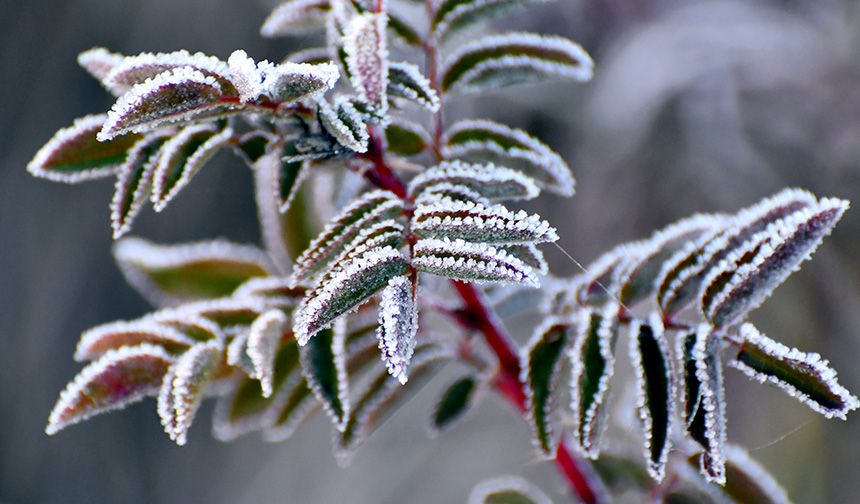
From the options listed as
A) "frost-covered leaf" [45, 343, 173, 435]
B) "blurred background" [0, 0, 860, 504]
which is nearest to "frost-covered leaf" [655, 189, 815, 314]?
"frost-covered leaf" [45, 343, 173, 435]

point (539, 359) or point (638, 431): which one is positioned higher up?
point (539, 359)

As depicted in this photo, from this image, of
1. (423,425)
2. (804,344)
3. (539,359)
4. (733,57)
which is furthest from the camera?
(423,425)

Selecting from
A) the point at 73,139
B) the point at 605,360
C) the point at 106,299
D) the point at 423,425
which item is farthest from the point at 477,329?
the point at 106,299

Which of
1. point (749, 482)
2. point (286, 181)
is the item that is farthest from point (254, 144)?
point (749, 482)

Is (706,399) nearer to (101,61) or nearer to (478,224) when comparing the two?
(478,224)

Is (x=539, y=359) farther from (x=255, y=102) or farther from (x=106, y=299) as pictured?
(x=106, y=299)

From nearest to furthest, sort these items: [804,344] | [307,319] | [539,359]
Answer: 1. [307,319]
2. [539,359]
3. [804,344]

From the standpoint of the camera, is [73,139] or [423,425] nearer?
[73,139]
